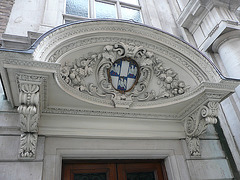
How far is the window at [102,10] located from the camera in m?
4.97

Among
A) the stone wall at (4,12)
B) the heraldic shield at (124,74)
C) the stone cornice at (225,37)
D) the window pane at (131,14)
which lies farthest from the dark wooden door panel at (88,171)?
the window pane at (131,14)

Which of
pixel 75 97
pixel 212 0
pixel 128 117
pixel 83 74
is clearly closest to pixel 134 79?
pixel 128 117

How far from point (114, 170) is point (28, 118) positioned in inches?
61.7

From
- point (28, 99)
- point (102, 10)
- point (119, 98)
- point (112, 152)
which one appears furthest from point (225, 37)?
point (28, 99)

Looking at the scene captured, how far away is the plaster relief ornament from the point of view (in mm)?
3176

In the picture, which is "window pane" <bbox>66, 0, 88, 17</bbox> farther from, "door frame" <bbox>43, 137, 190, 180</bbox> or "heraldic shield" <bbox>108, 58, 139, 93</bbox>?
"door frame" <bbox>43, 137, 190, 180</bbox>

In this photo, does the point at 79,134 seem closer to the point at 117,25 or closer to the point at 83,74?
the point at 83,74

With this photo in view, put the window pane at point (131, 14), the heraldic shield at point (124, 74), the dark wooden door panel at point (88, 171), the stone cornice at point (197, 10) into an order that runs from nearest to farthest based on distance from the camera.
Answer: the dark wooden door panel at point (88, 171) → the heraldic shield at point (124, 74) → the stone cornice at point (197, 10) → the window pane at point (131, 14)

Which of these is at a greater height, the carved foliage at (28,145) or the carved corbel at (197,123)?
the carved corbel at (197,123)

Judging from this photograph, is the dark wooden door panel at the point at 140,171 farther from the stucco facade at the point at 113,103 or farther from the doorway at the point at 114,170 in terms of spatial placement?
the stucco facade at the point at 113,103

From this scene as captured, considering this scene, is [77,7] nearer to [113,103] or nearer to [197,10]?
[197,10]

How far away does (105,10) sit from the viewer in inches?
214

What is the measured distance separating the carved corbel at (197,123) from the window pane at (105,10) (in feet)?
11.3

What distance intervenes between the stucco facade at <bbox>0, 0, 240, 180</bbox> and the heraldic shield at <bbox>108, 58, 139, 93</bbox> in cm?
2
